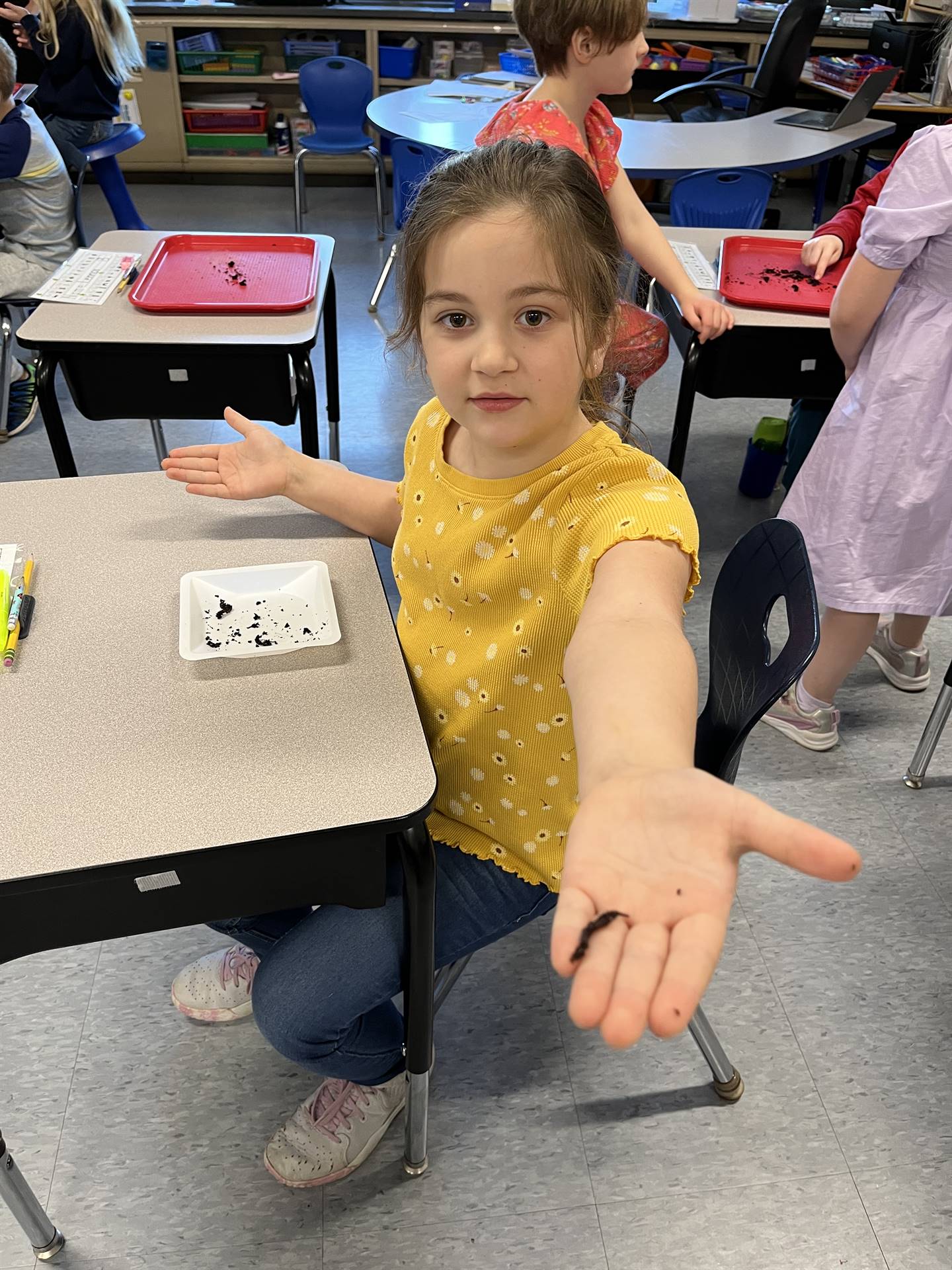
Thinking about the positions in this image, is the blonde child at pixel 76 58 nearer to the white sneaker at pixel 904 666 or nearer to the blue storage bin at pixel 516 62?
the blue storage bin at pixel 516 62

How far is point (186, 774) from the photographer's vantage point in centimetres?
88

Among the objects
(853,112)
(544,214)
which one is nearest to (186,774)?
(544,214)

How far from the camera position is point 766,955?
156cm

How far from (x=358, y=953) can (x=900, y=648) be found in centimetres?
163

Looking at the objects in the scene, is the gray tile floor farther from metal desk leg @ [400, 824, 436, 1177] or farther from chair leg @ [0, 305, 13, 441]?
chair leg @ [0, 305, 13, 441]

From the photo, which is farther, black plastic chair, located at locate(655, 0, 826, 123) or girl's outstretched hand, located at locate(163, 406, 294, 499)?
black plastic chair, located at locate(655, 0, 826, 123)

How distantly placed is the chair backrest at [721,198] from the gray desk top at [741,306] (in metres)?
0.57

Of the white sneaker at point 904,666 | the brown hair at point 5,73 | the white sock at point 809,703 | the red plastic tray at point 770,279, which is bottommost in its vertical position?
the white sneaker at point 904,666

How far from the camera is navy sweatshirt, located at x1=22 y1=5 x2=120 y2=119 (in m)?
3.59

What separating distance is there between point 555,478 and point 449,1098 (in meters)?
0.93

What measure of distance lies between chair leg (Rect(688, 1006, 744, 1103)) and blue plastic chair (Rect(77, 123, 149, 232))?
3.67 m

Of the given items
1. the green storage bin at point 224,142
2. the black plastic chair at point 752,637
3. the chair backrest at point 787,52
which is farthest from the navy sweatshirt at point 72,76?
the black plastic chair at point 752,637

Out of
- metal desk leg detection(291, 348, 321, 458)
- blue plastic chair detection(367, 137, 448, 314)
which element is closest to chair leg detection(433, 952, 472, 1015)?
metal desk leg detection(291, 348, 321, 458)

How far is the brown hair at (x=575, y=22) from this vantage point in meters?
1.87
